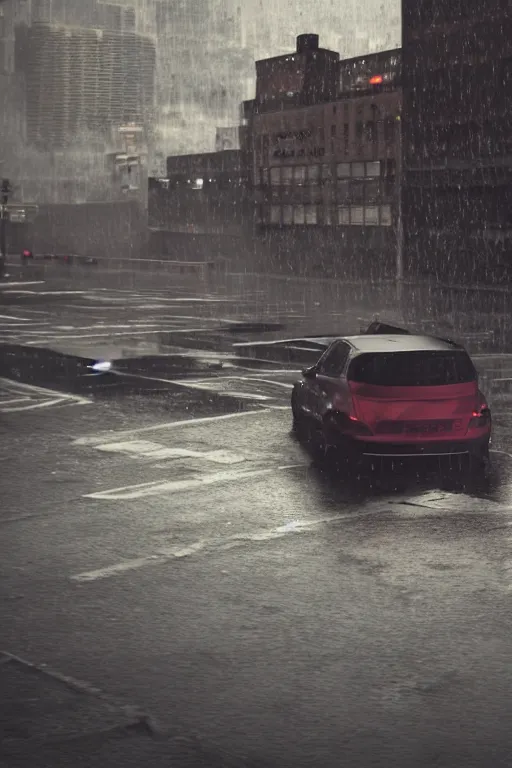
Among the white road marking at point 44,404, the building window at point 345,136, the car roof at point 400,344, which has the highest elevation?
the building window at point 345,136

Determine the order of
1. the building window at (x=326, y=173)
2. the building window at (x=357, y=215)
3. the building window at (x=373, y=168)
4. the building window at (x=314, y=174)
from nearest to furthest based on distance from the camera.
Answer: the building window at (x=373, y=168)
the building window at (x=357, y=215)
the building window at (x=326, y=173)
the building window at (x=314, y=174)

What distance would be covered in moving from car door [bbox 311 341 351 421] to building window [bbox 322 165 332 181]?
110057 millimetres

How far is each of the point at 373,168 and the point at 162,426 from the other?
102635 mm

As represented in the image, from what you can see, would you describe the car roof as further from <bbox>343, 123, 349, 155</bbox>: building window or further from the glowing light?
<bbox>343, 123, 349, 155</bbox>: building window

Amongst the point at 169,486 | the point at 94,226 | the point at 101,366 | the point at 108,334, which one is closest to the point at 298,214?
the point at 94,226

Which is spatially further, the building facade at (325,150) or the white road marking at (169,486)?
the building facade at (325,150)

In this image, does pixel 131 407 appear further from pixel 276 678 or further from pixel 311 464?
pixel 276 678

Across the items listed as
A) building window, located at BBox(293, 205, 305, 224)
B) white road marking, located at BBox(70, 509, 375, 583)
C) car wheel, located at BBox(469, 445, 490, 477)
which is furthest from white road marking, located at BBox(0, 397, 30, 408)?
building window, located at BBox(293, 205, 305, 224)

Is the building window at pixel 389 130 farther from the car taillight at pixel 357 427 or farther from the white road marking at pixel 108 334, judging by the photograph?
the car taillight at pixel 357 427

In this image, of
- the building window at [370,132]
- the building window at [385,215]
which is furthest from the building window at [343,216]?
the building window at [370,132]

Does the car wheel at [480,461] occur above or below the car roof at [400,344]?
below

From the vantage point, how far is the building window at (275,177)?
5098 inches

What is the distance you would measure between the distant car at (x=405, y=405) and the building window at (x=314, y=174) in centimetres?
11245

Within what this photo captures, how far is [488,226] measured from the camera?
76188 mm
